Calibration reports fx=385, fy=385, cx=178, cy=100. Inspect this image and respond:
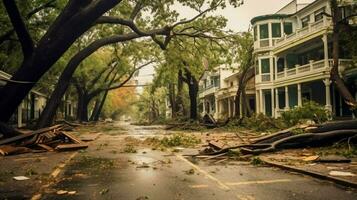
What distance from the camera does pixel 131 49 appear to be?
34250mm

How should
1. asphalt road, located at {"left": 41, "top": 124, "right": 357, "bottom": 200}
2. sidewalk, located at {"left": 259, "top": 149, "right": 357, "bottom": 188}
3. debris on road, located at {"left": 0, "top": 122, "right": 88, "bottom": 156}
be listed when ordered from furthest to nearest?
debris on road, located at {"left": 0, "top": 122, "right": 88, "bottom": 156}
sidewalk, located at {"left": 259, "top": 149, "right": 357, "bottom": 188}
asphalt road, located at {"left": 41, "top": 124, "right": 357, "bottom": 200}

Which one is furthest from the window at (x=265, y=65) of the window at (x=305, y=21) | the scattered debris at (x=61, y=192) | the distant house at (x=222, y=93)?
the scattered debris at (x=61, y=192)

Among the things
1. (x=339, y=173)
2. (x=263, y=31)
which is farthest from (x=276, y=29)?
(x=339, y=173)

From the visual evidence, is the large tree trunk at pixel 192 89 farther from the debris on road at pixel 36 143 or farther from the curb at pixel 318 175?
the curb at pixel 318 175

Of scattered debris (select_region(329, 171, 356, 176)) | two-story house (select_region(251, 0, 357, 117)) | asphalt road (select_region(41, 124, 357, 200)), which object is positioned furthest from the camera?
two-story house (select_region(251, 0, 357, 117))

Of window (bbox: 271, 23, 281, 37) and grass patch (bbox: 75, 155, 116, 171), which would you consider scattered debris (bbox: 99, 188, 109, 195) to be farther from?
window (bbox: 271, 23, 281, 37)

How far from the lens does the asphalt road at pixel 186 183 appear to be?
6.34m

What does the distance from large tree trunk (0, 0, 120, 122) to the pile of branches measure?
7.05 meters

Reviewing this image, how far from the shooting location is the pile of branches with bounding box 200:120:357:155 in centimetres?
1247

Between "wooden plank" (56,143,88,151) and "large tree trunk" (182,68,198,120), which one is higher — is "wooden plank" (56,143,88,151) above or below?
below

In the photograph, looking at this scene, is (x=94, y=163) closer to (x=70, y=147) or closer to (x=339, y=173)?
(x=70, y=147)

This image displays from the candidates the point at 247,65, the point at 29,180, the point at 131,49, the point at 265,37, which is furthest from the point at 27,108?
the point at 29,180

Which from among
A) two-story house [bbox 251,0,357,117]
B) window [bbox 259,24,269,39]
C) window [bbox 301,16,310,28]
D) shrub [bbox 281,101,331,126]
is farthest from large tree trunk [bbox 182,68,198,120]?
shrub [bbox 281,101,331,126]

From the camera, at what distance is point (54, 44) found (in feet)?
45.3
